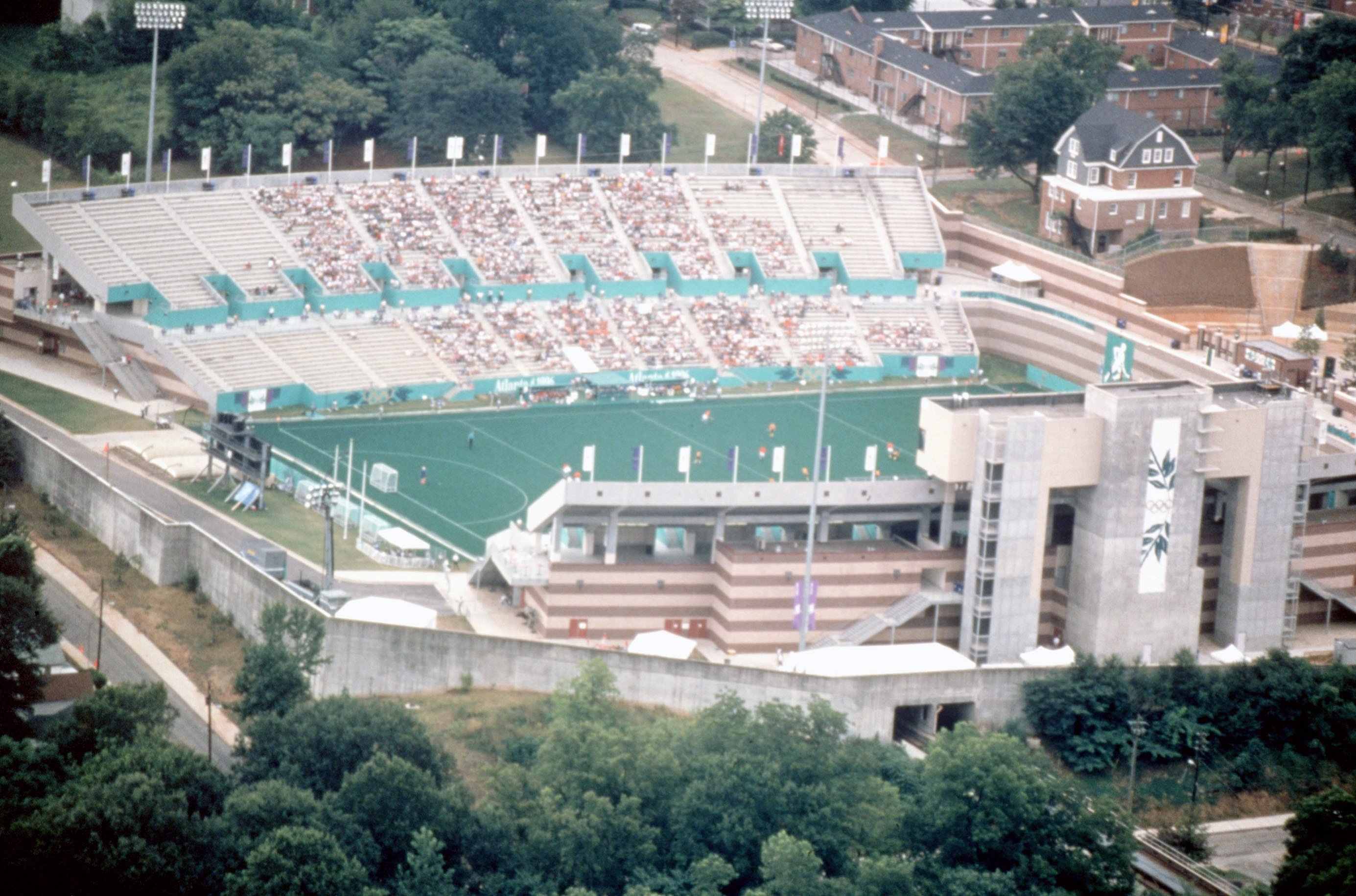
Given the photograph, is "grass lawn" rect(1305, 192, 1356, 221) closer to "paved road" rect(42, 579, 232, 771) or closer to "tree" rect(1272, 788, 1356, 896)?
"tree" rect(1272, 788, 1356, 896)

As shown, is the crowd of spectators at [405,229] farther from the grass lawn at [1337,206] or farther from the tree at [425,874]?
the tree at [425,874]

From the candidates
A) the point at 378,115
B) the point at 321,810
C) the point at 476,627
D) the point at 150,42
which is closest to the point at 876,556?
the point at 476,627

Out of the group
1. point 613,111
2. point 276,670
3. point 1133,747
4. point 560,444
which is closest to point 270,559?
point 276,670

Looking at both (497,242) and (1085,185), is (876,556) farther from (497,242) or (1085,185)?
(1085,185)

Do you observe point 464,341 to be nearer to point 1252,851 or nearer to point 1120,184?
point 1120,184

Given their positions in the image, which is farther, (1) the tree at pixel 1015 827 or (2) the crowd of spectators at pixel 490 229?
(2) the crowd of spectators at pixel 490 229

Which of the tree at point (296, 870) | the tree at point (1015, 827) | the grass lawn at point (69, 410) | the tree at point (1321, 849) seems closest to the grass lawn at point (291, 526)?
the grass lawn at point (69, 410)

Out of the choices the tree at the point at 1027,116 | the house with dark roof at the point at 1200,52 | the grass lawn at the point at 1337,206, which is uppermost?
the house with dark roof at the point at 1200,52
